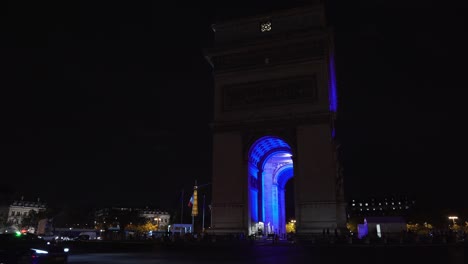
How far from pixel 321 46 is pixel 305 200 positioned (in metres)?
16.1

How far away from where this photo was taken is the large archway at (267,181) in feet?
140

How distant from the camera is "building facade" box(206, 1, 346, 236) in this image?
3844 centimetres

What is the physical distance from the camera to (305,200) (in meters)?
37.9

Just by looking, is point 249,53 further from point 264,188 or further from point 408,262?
point 408,262

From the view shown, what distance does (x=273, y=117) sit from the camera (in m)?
41.5

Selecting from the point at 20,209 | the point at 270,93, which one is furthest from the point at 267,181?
the point at 20,209

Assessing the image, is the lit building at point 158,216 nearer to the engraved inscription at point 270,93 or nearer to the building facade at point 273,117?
the building facade at point 273,117

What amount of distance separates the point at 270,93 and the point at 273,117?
279 centimetres

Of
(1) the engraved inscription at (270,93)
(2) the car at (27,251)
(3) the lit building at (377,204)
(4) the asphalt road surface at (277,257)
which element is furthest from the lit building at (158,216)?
(2) the car at (27,251)

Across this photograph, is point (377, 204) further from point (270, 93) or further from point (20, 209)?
point (270, 93)

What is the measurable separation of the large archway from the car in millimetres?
29406

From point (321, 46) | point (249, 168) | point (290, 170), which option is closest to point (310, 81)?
point (321, 46)

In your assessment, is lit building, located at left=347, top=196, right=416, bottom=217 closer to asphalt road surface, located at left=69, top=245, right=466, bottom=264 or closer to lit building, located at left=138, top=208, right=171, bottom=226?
lit building, located at left=138, top=208, right=171, bottom=226

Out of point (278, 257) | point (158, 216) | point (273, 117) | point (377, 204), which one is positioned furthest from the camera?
point (377, 204)
